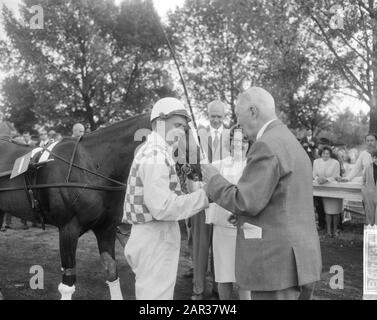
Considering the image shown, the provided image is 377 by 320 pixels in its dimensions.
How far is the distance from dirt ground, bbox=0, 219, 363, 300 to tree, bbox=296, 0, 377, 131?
14.3 ft

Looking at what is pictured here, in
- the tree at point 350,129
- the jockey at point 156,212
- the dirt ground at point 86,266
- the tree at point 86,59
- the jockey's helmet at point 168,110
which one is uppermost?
the tree at point 86,59

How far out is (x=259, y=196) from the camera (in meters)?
2.28

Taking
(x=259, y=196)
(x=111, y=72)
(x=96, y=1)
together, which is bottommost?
(x=259, y=196)

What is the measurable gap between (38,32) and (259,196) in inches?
986

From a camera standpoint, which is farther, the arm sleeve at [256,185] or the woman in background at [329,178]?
the woman in background at [329,178]

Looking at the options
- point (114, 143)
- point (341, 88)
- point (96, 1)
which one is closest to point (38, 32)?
point (96, 1)


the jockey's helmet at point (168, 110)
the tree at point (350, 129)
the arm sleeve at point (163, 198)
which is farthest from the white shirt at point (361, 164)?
the tree at point (350, 129)

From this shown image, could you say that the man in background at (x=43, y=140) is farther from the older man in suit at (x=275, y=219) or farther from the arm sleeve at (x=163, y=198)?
the older man in suit at (x=275, y=219)

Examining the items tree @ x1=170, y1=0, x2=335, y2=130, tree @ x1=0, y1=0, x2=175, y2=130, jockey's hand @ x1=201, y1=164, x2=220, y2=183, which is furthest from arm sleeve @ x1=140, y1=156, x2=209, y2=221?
tree @ x1=0, y1=0, x2=175, y2=130

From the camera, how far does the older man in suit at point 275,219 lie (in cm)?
231

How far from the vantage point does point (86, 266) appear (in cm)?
636

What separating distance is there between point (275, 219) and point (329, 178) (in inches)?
265

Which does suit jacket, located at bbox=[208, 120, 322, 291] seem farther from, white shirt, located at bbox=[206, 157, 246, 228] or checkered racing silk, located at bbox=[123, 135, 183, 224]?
white shirt, located at bbox=[206, 157, 246, 228]
